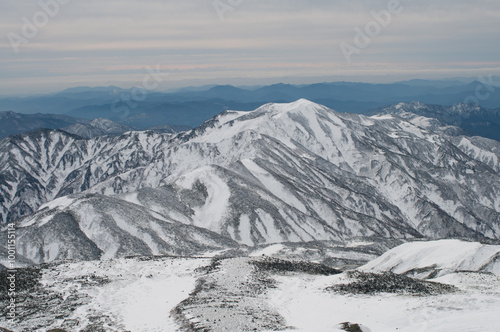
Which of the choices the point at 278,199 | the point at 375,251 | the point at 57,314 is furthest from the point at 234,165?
the point at 57,314

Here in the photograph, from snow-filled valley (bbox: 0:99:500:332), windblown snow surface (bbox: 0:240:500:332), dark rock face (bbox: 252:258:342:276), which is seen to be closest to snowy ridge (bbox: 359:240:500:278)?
snow-filled valley (bbox: 0:99:500:332)

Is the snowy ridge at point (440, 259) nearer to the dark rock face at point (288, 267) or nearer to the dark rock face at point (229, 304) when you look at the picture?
the dark rock face at point (288, 267)

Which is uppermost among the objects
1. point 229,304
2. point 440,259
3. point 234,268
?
point 234,268

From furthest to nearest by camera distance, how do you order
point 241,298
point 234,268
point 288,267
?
point 288,267 → point 234,268 → point 241,298

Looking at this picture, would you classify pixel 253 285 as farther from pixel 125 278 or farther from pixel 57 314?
pixel 57 314

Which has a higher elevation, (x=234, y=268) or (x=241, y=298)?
(x=234, y=268)

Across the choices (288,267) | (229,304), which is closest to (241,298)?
(229,304)

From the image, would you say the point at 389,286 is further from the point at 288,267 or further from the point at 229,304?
the point at 229,304

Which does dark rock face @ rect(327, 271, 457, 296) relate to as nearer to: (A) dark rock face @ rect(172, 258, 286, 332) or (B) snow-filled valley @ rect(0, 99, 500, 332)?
(B) snow-filled valley @ rect(0, 99, 500, 332)

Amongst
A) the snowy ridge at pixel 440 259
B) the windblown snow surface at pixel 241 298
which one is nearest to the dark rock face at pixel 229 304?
the windblown snow surface at pixel 241 298

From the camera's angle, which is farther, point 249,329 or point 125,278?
point 125,278

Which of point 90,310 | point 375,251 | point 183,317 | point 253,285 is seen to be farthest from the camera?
point 375,251
